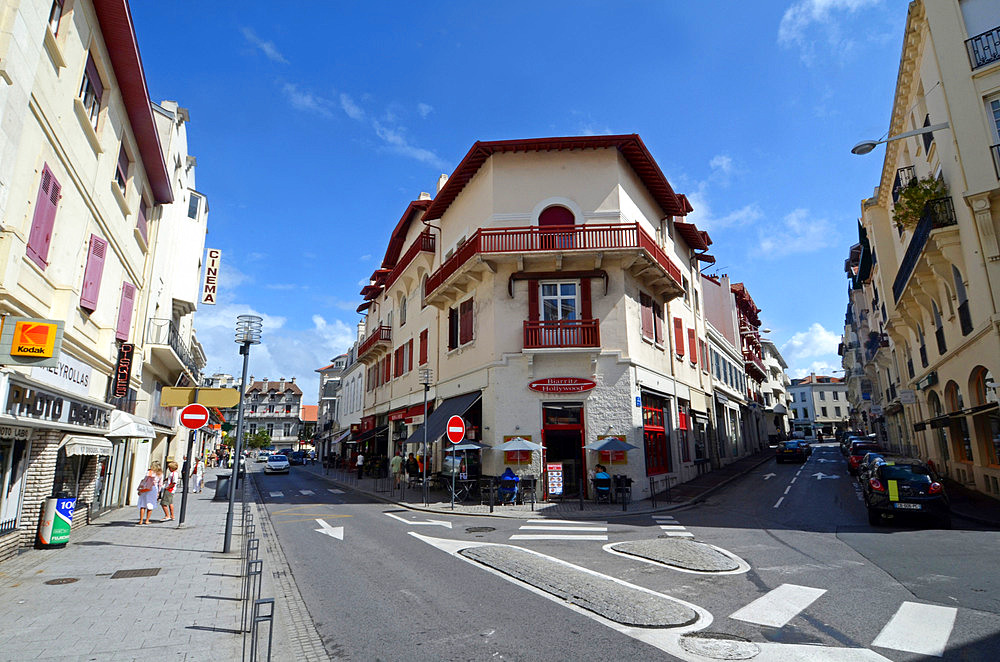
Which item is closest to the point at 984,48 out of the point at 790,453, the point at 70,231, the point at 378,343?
the point at 70,231

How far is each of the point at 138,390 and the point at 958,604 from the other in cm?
2175

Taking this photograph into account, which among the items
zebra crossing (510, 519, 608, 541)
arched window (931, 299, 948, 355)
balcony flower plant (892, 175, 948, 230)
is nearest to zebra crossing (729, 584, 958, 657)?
zebra crossing (510, 519, 608, 541)

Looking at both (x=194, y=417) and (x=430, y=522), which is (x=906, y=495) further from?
(x=194, y=417)

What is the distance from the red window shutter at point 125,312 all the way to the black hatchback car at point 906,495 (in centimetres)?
1964

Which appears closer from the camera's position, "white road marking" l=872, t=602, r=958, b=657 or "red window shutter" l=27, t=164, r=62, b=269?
"white road marking" l=872, t=602, r=958, b=657

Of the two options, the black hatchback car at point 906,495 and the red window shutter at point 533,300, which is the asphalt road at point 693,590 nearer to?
the black hatchback car at point 906,495

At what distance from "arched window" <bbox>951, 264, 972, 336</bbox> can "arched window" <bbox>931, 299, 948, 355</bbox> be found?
2.99 meters

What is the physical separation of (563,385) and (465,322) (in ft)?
18.3

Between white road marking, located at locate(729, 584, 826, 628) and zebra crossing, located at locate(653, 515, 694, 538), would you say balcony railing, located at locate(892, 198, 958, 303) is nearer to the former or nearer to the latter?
zebra crossing, located at locate(653, 515, 694, 538)

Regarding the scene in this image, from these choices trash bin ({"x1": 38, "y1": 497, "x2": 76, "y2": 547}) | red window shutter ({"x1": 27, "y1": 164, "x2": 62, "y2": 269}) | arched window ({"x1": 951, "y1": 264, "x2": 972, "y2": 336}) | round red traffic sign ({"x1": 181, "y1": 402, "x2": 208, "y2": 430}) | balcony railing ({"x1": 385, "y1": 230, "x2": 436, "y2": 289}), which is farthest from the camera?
balcony railing ({"x1": 385, "y1": 230, "x2": 436, "y2": 289})

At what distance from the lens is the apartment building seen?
14.0m

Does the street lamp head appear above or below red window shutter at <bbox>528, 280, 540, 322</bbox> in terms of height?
below

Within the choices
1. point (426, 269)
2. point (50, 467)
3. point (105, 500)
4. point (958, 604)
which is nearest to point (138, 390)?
point (105, 500)

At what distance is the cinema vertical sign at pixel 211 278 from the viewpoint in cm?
3066
